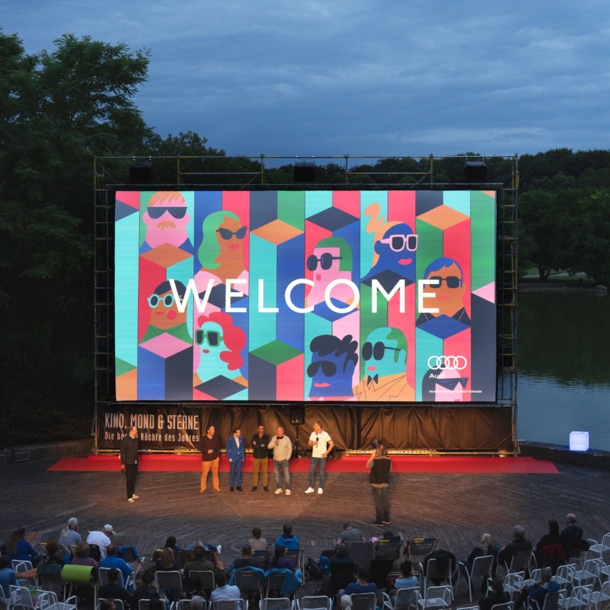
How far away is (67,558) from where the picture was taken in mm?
10625

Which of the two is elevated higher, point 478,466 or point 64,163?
point 64,163

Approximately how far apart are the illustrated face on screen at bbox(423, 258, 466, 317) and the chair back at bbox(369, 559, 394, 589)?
924cm

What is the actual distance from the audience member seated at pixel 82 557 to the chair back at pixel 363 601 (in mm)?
3196

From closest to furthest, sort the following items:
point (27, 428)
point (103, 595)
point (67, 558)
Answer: point (103, 595), point (67, 558), point (27, 428)

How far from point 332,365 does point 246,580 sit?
9.23 m

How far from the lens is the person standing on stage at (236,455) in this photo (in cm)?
1705

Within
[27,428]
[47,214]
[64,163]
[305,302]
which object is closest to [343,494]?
[305,302]

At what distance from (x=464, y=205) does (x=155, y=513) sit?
9396mm

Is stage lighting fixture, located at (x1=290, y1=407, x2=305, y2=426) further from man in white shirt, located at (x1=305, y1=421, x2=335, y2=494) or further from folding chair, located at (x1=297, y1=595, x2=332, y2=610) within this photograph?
folding chair, located at (x1=297, y1=595, x2=332, y2=610)

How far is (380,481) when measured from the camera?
14.7 metres

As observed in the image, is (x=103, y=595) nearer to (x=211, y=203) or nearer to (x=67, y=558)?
(x=67, y=558)

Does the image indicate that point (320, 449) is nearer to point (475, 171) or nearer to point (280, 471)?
point (280, 471)

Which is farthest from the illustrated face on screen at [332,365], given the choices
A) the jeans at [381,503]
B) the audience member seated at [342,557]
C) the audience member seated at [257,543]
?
the audience member seated at [342,557]

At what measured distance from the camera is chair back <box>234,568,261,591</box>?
10141 mm
